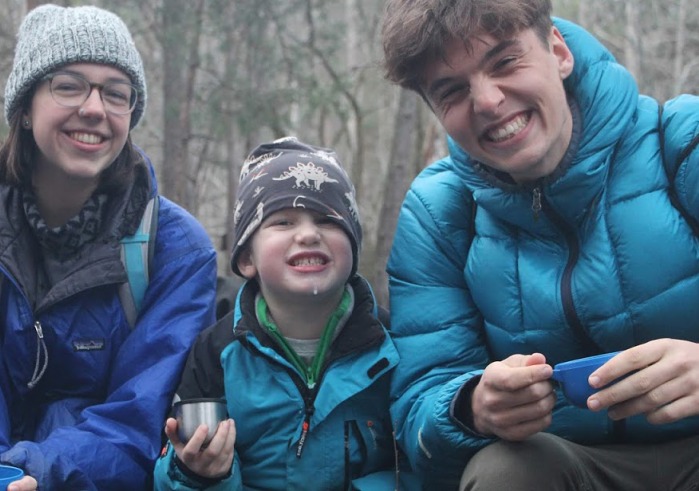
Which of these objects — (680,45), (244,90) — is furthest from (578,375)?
(680,45)

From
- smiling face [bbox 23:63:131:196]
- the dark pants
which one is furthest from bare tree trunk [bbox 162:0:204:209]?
the dark pants

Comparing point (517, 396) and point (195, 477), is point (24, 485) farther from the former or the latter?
point (517, 396)

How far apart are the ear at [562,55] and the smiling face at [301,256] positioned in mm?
964

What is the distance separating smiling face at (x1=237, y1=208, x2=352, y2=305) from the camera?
2994 millimetres

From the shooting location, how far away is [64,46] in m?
3.29

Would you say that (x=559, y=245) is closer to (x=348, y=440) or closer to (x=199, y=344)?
(x=348, y=440)

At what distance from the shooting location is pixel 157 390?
10.1 feet

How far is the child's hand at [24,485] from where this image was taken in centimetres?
255

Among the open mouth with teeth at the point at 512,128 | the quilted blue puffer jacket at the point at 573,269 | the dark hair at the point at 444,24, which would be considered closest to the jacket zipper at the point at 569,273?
the quilted blue puffer jacket at the point at 573,269

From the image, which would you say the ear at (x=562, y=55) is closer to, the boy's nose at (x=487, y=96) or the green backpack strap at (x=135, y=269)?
the boy's nose at (x=487, y=96)

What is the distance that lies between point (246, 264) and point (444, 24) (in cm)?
122

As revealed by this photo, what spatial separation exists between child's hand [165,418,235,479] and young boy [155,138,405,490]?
9cm

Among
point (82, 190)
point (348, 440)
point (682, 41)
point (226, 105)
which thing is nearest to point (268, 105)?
point (226, 105)

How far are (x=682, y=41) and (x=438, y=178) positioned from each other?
15980 mm
